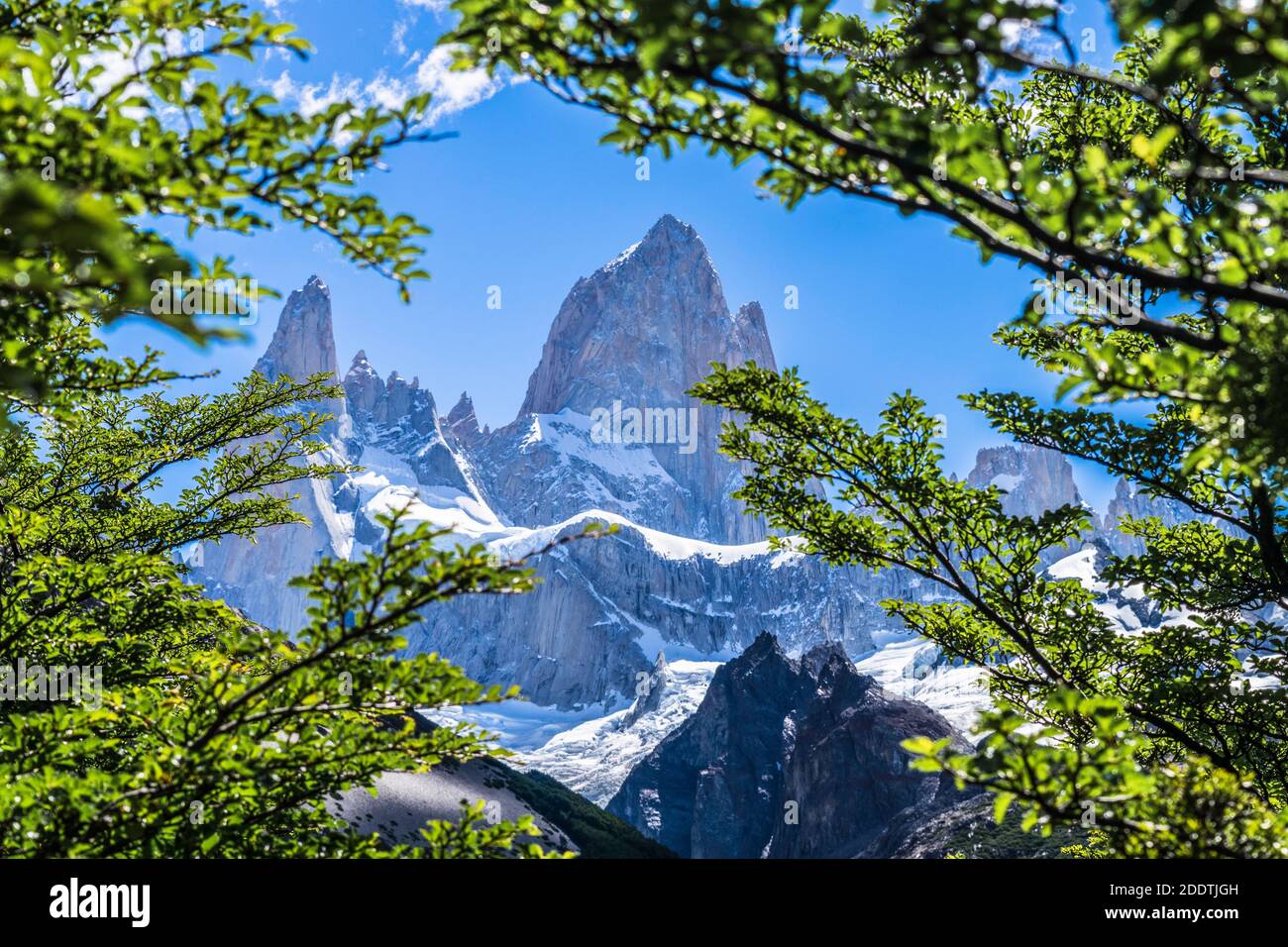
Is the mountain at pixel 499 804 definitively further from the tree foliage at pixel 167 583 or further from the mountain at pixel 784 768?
the mountain at pixel 784 768

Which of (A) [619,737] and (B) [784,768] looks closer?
(B) [784,768]

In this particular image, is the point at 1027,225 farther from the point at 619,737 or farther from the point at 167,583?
the point at 619,737

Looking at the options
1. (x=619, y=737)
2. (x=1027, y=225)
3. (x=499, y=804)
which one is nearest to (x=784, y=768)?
(x=619, y=737)

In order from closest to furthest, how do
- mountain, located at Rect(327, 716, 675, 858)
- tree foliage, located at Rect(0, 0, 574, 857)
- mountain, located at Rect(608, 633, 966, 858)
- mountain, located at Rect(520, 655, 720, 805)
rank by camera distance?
tree foliage, located at Rect(0, 0, 574, 857) < mountain, located at Rect(327, 716, 675, 858) < mountain, located at Rect(608, 633, 966, 858) < mountain, located at Rect(520, 655, 720, 805)

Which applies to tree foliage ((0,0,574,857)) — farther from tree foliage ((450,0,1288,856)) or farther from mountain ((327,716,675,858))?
mountain ((327,716,675,858))

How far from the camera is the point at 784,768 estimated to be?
103 m

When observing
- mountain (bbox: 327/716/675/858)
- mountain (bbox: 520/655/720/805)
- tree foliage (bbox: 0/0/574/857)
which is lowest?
mountain (bbox: 520/655/720/805)

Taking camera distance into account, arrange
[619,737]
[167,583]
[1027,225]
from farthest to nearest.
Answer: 1. [619,737]
2. [167,583]
3. [1027,225]

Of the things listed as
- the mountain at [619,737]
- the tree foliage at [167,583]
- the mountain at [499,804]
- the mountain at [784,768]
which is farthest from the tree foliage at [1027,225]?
the mountain at [619,737]

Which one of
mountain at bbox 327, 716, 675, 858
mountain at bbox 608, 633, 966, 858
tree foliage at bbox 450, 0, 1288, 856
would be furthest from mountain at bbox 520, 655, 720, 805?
tree foliage at bbox 450, 0, 1288, 856

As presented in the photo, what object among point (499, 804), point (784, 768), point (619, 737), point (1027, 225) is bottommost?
point (619, 737)

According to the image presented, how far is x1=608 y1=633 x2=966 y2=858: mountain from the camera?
82.9m

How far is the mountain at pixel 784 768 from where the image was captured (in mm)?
82875
